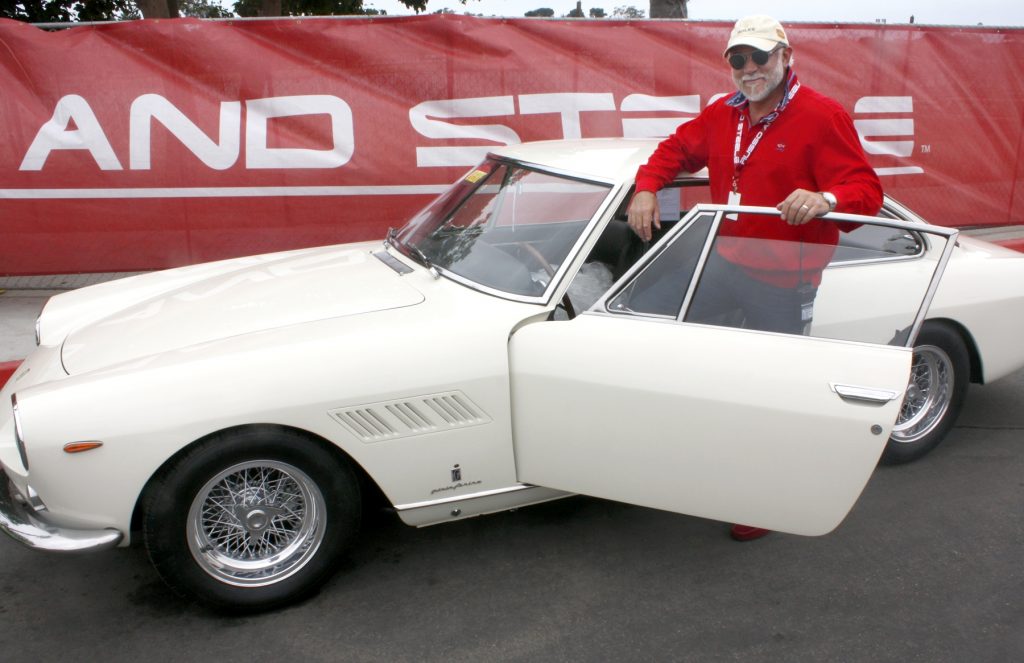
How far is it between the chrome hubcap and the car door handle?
1419 millimetres

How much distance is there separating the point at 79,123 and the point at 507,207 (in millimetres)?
4421

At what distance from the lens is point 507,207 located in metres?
3.61

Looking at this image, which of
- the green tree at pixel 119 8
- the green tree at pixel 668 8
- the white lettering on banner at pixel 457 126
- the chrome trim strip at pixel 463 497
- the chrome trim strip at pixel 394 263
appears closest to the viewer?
the chrome trim strip at pixel 463 497

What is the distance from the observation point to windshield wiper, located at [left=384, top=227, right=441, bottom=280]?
11.0 feet

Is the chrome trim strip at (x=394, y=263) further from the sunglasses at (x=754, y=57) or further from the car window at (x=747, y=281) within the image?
the sunglasses at (x=754, y=57)

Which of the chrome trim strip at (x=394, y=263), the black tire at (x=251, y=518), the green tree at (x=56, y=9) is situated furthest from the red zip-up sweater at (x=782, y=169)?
the green tree at (x=56, y=9)

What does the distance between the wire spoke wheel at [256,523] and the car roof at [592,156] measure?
5.37 ft

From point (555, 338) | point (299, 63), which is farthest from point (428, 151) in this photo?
point (555, 338)

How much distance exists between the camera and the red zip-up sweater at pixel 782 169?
2986 millimetres

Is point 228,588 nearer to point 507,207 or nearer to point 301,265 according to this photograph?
point 301,265

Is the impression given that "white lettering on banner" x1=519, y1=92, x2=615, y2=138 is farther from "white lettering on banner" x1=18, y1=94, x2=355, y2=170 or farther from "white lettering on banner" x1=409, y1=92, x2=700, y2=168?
"white lettering on banner" x1=18, y1=94, x2=355, y2=170

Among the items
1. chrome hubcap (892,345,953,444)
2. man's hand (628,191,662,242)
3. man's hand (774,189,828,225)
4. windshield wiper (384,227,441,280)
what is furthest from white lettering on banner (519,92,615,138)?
man's hand (774,189,828,225)

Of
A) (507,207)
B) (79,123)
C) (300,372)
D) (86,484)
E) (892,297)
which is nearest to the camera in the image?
(86,484)

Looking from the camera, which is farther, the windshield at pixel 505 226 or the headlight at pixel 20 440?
the windshield at pixel 505 226
